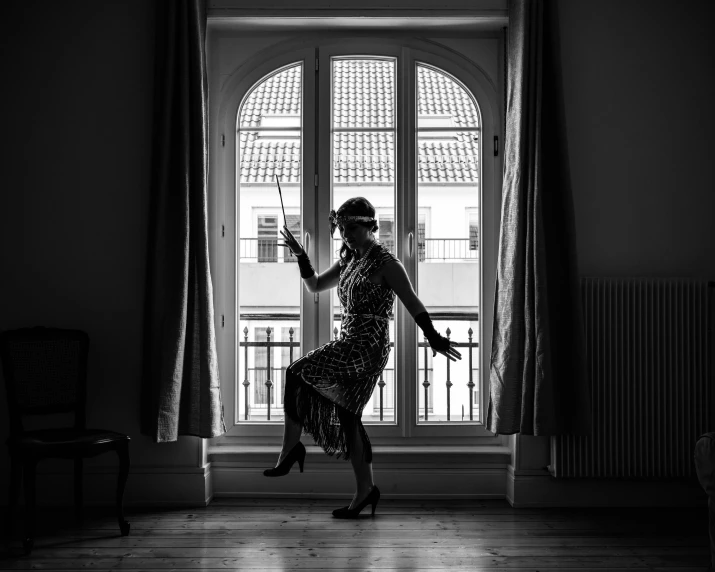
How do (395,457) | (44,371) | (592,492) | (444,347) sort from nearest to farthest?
(444,347) → (44,371) → (592,492) → (395,457)

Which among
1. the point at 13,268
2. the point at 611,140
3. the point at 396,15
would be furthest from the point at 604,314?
the point at 13,268

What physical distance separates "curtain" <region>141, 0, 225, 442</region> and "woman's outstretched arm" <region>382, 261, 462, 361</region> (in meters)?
0.89

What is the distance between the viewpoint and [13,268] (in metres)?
3.25

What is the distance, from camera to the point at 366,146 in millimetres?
3406

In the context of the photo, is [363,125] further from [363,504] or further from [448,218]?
[363,504]

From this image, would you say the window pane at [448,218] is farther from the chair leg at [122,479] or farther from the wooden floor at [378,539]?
the chair leg at [122,479]

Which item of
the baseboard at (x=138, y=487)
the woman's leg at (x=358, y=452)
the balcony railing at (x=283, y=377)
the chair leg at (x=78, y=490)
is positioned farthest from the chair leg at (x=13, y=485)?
the woman's leg at (x=358, y=452)

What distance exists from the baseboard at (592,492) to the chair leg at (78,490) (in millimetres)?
2065

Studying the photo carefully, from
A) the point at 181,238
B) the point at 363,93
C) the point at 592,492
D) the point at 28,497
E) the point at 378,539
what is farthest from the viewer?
the point at 363,93

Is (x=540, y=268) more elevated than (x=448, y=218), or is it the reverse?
(x=448, y=218)

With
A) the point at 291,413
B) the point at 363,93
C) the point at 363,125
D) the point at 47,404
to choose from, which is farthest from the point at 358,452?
the point at 363,93

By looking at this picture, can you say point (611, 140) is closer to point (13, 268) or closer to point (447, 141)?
point (447, 141)

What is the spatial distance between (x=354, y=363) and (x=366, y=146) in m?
1.20

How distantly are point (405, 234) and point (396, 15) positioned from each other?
1.11 meters
